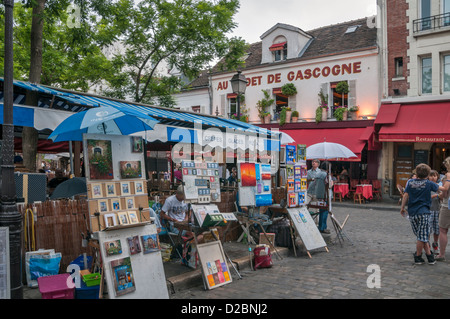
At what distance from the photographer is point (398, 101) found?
58.3 ft

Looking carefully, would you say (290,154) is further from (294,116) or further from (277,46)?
(277,46)

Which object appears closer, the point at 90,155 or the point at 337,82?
the point at 90,155

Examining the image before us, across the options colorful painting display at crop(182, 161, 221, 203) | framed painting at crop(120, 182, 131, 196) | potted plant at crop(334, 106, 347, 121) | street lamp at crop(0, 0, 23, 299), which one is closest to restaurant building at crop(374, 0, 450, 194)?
potted plant at crop(334, 106, 347, 121)

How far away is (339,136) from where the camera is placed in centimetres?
1919

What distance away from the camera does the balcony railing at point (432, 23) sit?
16.5 metres

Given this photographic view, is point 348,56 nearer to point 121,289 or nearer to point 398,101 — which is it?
point 398,101

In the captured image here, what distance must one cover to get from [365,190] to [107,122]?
1443 centimetres

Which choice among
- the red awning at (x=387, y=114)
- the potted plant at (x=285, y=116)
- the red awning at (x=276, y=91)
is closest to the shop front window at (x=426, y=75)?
the red awning at (x=387, y=114)

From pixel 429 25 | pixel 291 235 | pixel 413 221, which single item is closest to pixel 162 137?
pixel 291 235

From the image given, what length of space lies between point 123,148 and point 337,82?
1753 cm

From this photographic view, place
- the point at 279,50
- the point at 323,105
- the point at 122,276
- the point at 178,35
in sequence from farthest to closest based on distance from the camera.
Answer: the point at 279,50 → the point at 323,105 → the point at 178,35 → the point at 122,276

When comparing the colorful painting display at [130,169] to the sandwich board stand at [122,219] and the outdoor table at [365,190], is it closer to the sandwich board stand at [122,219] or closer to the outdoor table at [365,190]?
the sandwich board stand at [122,219]

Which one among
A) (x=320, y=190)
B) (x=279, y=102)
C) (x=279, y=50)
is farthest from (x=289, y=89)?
(x=320, y=190)

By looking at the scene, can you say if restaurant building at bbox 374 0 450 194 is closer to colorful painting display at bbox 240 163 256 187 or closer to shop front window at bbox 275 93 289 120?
shop front window at bbox 275 93 289 120
